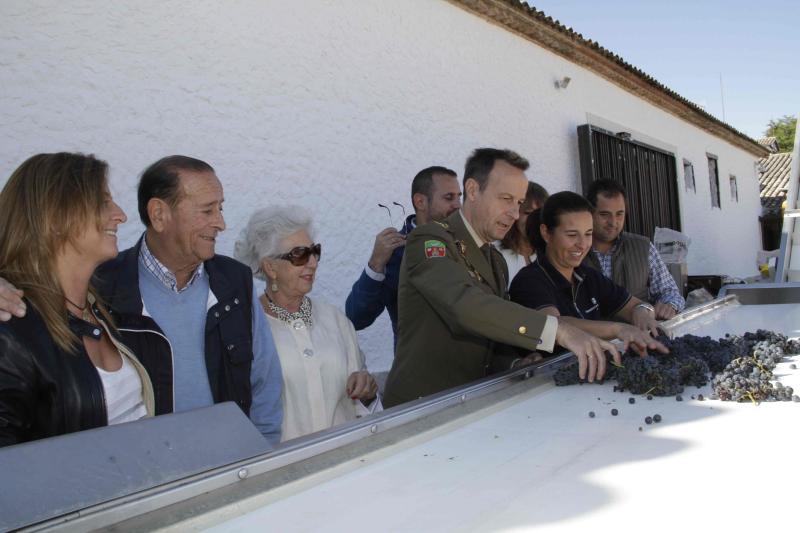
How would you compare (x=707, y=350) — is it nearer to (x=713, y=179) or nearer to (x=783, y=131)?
(x=713, y=179)

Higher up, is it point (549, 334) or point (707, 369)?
point (549, 334)

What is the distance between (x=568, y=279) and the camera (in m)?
3.02

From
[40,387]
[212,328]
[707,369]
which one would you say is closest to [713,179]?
[707,369]

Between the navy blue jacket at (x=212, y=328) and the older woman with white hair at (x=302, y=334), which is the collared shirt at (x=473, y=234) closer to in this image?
the older woman with white hair at (x=302, y=334)

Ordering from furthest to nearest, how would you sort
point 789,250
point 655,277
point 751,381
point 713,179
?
1. point 713,179
2. point 789,250
3. point 655,277
4. point 751,381

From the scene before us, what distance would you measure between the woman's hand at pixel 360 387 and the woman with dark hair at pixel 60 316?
2.73 feet

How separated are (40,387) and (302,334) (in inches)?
42.0

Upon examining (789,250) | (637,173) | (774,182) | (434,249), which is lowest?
(789,250)

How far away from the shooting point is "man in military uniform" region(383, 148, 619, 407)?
85.4 inches

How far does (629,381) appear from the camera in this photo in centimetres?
192

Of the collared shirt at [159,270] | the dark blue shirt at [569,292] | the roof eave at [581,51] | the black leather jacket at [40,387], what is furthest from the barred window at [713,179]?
the black leather jacket at [40,387]

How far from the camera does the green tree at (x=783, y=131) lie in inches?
1620

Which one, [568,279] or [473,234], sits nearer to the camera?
[473,234]

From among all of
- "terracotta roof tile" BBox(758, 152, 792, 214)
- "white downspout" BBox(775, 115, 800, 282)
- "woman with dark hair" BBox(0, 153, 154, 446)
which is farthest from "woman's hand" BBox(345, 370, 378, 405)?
"terracotta roof tile" BBox(758, 152, 792, 214)
